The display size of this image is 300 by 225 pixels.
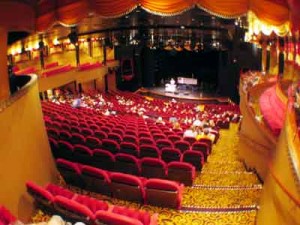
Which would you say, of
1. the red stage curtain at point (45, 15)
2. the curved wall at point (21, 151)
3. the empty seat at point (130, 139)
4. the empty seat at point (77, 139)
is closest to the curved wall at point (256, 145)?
the empty seat at point (130, 139)

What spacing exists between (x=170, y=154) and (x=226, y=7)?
9.85 ft

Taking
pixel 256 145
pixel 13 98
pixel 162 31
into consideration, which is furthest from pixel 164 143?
pixel 162 31

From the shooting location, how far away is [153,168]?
20.8 ft

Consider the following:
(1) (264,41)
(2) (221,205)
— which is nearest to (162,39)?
(1) (264,41)

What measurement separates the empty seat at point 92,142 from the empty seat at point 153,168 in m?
1.59

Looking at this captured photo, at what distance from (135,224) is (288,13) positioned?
3737mm

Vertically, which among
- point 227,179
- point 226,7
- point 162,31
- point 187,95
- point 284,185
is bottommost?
point 187,95

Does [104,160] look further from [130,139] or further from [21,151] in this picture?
[21,151]

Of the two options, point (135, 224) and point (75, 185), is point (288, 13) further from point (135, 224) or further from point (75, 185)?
point (75, 185)

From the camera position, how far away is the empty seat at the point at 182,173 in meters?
6.12

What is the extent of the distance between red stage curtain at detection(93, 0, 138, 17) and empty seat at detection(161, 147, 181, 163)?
2.78m

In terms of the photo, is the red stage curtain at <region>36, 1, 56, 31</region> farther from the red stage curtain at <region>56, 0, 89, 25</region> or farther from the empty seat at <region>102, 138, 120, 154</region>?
the empty seat at <region>102, 138, 120, 154</region>

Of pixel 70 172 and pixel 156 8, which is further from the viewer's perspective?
pixel 156 8

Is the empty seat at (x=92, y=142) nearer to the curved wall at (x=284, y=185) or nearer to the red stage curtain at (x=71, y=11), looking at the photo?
the red stage curtain at (x=71, y=11)
